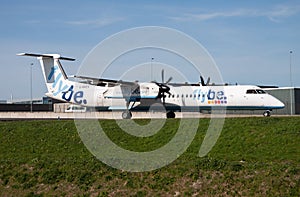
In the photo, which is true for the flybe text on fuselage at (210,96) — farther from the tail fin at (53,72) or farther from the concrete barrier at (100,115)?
the tail fin at (53,72)

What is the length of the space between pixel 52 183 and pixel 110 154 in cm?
450

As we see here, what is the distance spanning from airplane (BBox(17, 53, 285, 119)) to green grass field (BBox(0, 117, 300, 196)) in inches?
559

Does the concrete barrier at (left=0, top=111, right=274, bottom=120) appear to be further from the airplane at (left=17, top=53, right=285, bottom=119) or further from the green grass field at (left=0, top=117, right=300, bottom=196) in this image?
the green grass field at (left=0, top=117, right=300, bottom=196)

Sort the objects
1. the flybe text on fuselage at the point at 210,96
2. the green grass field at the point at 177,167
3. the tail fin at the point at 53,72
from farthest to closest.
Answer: the tail fin at the point at 53,72 → the flybe text on fuselage at the point at 210,96 → the green grass field at the point at 177,167

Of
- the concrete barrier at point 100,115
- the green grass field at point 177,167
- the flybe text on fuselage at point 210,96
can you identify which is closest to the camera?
the green grass field at point 177,167

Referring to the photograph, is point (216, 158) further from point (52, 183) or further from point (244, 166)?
point (52, 183)

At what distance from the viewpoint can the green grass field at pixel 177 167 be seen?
65.3 feet

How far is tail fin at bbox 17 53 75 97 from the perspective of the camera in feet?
179

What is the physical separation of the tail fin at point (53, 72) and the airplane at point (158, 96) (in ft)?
0.38

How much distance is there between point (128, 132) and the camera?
3075 cm

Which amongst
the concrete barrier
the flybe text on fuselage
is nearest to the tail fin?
the concrete barrier

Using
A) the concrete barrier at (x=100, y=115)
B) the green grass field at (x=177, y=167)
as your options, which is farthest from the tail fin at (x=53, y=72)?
the green grass field at (x=177, y=167)

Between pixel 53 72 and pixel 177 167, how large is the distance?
3601cm

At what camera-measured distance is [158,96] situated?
47.4 m
